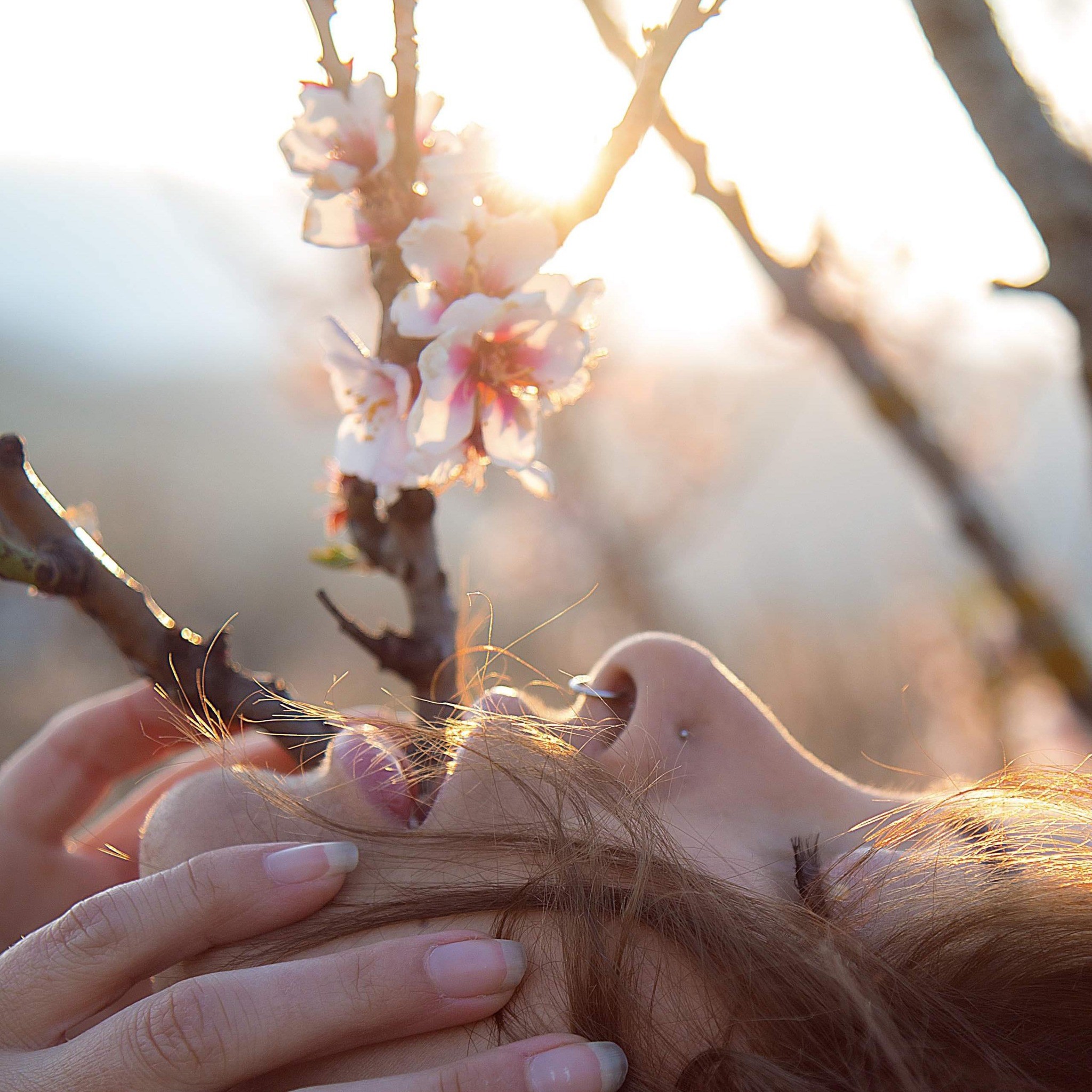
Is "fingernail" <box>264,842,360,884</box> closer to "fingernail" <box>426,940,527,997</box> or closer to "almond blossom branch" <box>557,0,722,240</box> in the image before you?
"fingernail" <box>426,940,527,997</box>

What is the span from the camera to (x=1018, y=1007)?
604 mm

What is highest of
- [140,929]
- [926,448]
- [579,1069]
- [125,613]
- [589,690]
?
[926,448]

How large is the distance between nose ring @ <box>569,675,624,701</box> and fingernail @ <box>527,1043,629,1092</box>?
13.5 inches

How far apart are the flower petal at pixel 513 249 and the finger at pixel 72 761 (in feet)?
1.96

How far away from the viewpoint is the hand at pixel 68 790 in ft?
3.21

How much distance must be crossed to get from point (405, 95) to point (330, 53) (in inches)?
4.0

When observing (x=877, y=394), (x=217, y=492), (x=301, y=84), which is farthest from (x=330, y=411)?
(x=217, y=492)

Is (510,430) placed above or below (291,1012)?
above

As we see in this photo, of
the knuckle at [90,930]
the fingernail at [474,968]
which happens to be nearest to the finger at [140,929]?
the knuckle at [90,930]

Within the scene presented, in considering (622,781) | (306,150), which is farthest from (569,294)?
(622,781)

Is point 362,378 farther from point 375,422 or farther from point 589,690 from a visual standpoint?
point 589,690

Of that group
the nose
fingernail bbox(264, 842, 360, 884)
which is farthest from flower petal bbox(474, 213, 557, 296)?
fingernail bbox(264, 842, 360, 884)

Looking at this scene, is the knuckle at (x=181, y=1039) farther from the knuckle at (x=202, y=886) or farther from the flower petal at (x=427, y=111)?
the flower petal at (x=427, y=111)

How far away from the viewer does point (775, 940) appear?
0.60 m
